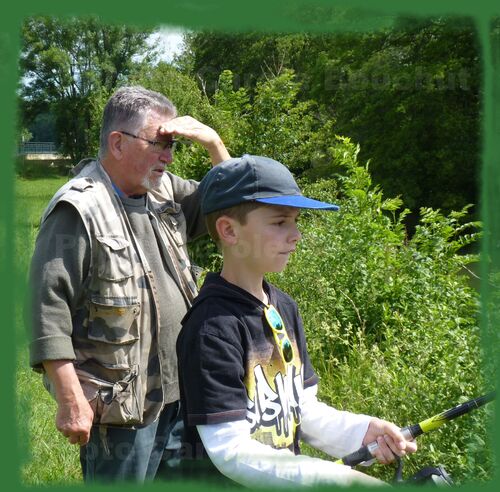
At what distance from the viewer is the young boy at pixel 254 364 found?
5.49ft

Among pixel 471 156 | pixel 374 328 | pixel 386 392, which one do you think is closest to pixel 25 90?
pixel 386 392

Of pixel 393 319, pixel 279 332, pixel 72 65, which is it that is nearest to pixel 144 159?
pixel 279 332

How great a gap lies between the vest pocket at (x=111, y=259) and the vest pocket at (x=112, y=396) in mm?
333

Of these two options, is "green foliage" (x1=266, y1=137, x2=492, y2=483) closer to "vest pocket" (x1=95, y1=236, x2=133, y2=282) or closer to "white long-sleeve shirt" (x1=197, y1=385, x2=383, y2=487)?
"white long-sleeve shirt" (x1=197, y1=385, x2=383, y2=487)

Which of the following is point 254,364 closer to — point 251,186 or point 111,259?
point 251,186

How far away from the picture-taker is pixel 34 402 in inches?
187

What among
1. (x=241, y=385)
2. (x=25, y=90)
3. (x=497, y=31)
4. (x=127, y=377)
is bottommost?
(x=127, y=377)

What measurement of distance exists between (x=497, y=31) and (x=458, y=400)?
1777mm

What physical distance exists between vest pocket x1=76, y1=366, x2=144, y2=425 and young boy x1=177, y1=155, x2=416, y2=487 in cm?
54

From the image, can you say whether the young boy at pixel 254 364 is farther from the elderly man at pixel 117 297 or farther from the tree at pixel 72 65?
the tree at pixel 72 65

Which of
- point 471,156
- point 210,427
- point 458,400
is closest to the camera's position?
point 210,427

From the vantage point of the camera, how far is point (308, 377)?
6.69 feet

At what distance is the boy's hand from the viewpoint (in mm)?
1846

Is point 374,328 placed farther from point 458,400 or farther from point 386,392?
point 458,400
